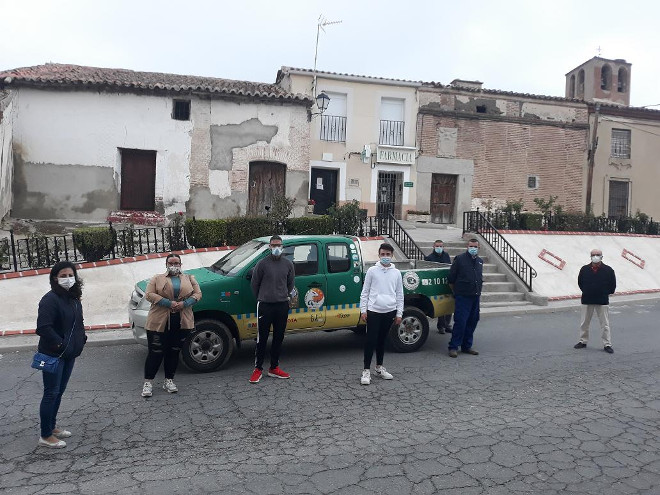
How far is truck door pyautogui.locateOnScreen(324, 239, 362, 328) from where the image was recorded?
25.8 ft

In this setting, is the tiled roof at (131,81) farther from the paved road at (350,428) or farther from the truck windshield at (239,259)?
the paved road at (350,428)

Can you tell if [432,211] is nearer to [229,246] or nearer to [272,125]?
Result: [272,125]

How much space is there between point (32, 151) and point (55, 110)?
1.48 m

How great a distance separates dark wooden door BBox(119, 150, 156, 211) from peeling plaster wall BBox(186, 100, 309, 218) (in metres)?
1.30

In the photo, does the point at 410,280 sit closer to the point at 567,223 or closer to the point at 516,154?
the point at 567,223

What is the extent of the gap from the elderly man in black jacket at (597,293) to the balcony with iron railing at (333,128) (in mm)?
13020

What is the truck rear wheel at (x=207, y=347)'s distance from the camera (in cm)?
691

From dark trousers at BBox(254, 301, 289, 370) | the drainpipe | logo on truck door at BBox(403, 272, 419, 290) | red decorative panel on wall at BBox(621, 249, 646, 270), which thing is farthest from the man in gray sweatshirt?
the drainpipe

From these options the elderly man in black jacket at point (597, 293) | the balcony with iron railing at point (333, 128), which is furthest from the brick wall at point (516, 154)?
the elderly man in black jacket at point (597, 293)

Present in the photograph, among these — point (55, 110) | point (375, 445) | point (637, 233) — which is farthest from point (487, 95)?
point (375, 445)

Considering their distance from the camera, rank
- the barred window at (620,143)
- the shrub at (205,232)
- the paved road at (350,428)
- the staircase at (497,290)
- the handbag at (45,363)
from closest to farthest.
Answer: the paved road at (350,428) < the handbag at (45,363) < the shrub at (205,232) < the staircase at (497,290) < the barred window at (620,143)

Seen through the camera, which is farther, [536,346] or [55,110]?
[55,110]

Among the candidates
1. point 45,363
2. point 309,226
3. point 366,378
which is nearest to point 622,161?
point 309,226

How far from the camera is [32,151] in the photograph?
1688 centimetres
